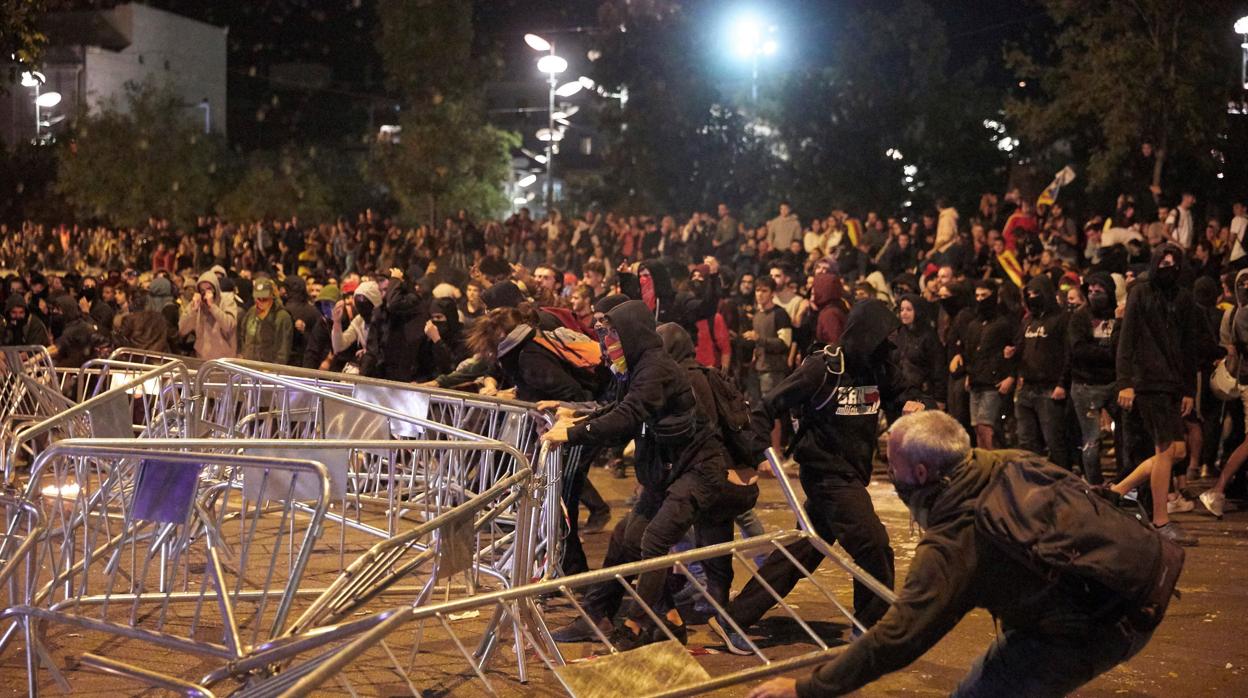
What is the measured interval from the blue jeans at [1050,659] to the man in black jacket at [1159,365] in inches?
222

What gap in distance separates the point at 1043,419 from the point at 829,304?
120 inches

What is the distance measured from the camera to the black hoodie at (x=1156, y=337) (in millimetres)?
9555

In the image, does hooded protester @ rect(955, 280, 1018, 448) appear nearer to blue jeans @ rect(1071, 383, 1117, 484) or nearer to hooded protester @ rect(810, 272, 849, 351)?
blue jeans @ rect(1071, 383, 1117, 484)

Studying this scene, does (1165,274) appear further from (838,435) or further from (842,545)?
(842,545)

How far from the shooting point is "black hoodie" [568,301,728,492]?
6.76 meters

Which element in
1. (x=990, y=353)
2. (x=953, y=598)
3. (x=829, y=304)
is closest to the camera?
(x=953, y=598)

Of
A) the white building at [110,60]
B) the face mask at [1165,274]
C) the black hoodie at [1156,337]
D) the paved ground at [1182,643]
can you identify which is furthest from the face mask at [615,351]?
the white building at [110,60]

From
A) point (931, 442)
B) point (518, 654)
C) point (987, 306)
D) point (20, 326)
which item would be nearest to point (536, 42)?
point (20, 326)

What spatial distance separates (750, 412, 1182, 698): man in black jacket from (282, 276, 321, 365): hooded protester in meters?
11.1

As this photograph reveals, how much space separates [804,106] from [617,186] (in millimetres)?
Result: 4780

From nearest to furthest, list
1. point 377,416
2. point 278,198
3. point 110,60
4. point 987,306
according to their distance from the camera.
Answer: point 377,416, point 987,306, point 278,198, point 110,60

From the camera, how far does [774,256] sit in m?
21.6

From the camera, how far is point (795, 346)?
14148 mm

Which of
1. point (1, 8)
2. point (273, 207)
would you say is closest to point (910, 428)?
point (1, 8)
